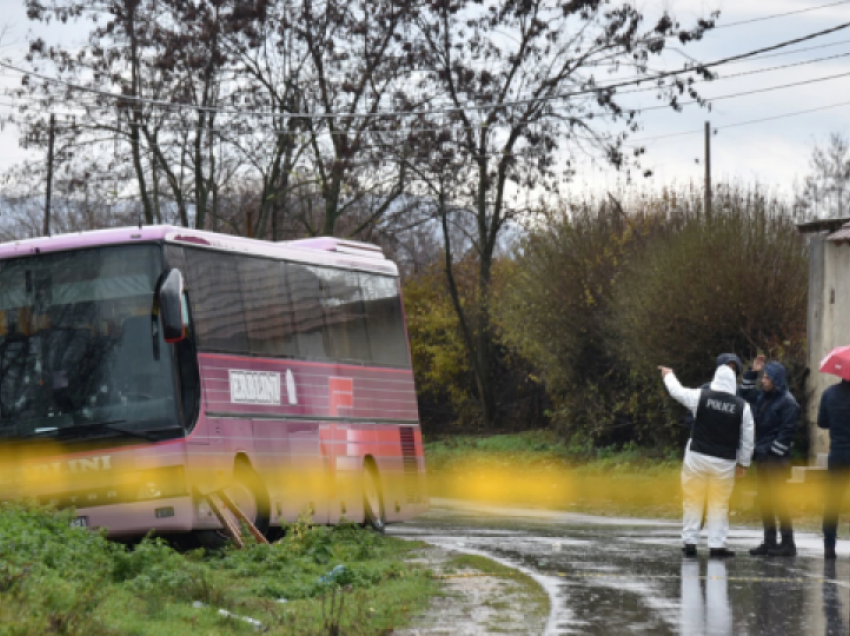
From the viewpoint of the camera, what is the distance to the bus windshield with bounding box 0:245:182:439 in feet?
50.7

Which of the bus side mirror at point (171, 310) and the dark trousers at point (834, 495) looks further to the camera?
the bus side mirror at point (171, 310)

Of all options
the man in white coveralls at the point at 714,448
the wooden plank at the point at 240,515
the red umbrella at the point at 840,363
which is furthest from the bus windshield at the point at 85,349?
the red umbrella at the point at 840,363

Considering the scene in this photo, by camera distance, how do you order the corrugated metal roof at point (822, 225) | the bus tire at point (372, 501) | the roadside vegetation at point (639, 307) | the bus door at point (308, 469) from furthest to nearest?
the roadside vegetation at point (639, 307), the corrugated metal roof at point (822, 225), the bus tire at point (372, 501), the bus door at point (308, 469)

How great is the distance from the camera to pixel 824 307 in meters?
24.8

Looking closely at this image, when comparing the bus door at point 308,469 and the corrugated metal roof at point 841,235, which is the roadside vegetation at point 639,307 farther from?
the bus door at point 308,469

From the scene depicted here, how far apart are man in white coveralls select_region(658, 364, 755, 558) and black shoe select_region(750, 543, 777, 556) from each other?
0.41 metres

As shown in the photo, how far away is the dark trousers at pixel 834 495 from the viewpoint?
1484cm

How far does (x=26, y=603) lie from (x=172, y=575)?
103 inches

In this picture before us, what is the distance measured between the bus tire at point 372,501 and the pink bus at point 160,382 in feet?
4.07

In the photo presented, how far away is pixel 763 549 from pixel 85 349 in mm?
7149

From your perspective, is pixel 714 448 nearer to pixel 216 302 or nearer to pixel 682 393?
pixel 682 393

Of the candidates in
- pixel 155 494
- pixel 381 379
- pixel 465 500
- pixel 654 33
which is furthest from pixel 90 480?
pixel 654 33

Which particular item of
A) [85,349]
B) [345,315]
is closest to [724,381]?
[345,315]

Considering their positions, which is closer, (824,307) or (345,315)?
(345,315)
